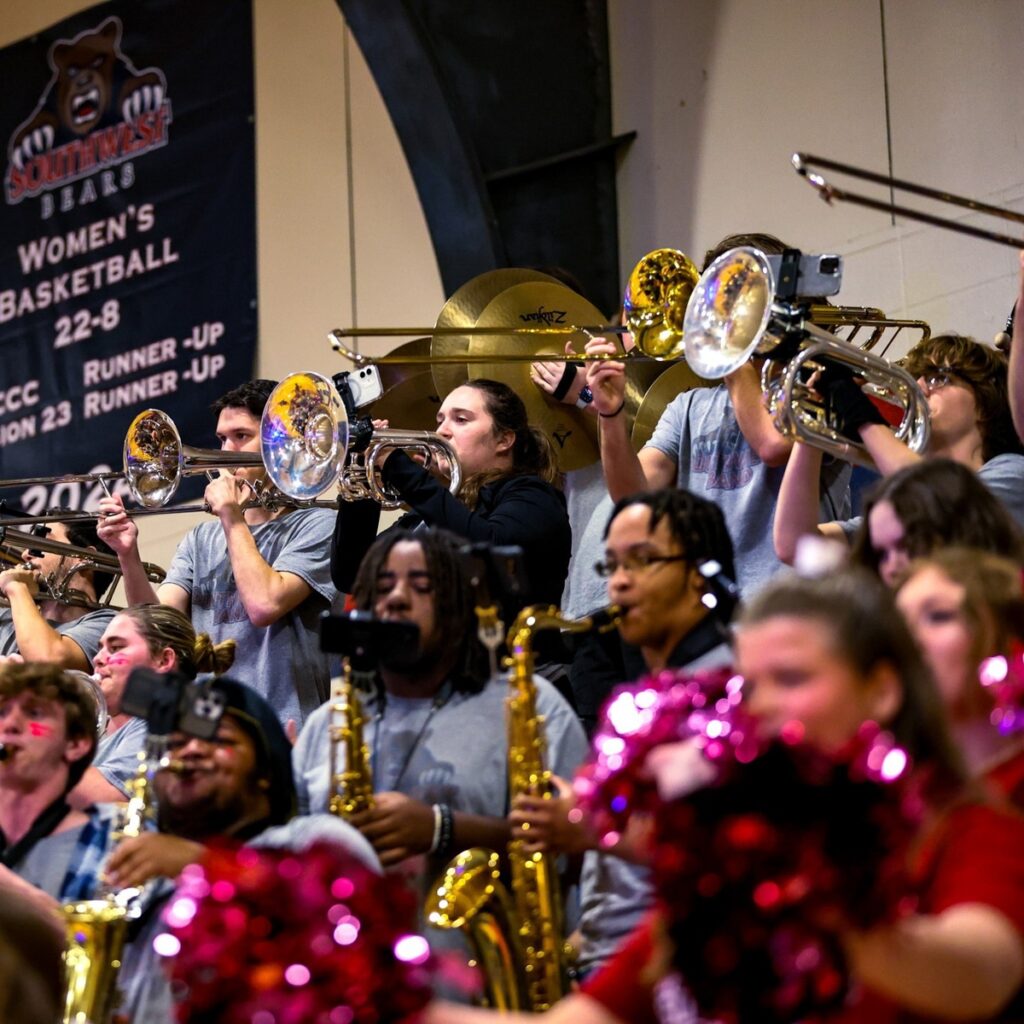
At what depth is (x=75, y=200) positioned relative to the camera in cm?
746

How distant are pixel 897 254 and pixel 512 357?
1349mm

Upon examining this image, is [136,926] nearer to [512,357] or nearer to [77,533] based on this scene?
[512,357]

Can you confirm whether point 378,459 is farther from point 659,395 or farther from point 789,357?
point 789,357

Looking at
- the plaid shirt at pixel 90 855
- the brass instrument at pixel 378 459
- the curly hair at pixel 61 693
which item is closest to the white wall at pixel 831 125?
the brass instrument at pixel 378 459

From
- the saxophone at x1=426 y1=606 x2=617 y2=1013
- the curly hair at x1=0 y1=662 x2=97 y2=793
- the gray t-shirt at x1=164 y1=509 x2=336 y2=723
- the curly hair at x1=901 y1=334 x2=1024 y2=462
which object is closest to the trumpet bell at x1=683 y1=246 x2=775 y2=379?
the curly hair at x1=901 y1=334 x2=1024 y2=462

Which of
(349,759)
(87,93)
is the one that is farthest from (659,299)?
(87,93)

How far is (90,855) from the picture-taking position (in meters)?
2.99

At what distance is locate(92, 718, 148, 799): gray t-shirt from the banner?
7.86 feet

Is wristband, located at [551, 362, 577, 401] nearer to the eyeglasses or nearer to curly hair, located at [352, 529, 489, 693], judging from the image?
curly hair, located at [352, 529, 489, 693]

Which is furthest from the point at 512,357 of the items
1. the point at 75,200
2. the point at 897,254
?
the point at 75,200

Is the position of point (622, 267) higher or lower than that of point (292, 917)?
higher

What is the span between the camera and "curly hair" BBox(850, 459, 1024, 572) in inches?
97.6

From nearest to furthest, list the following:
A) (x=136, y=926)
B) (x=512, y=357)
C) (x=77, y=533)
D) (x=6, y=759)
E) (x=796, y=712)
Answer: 1. (x=796, y=712)
2. (x=136, y=926)
3. (x=6, y=759)
4. (x=512, y=357)
5. (x=77, y=533)

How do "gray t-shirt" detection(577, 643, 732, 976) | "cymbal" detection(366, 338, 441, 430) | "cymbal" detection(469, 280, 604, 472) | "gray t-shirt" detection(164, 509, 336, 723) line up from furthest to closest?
"cymbal" detection(366, 338, 441, 430) < "cymbal" detection(469, 280, 604, 472) < "gray t-shirt" detection(164, 509, 336, 723) < "gray t-shirt" detection(577, 643, 732, 976)
